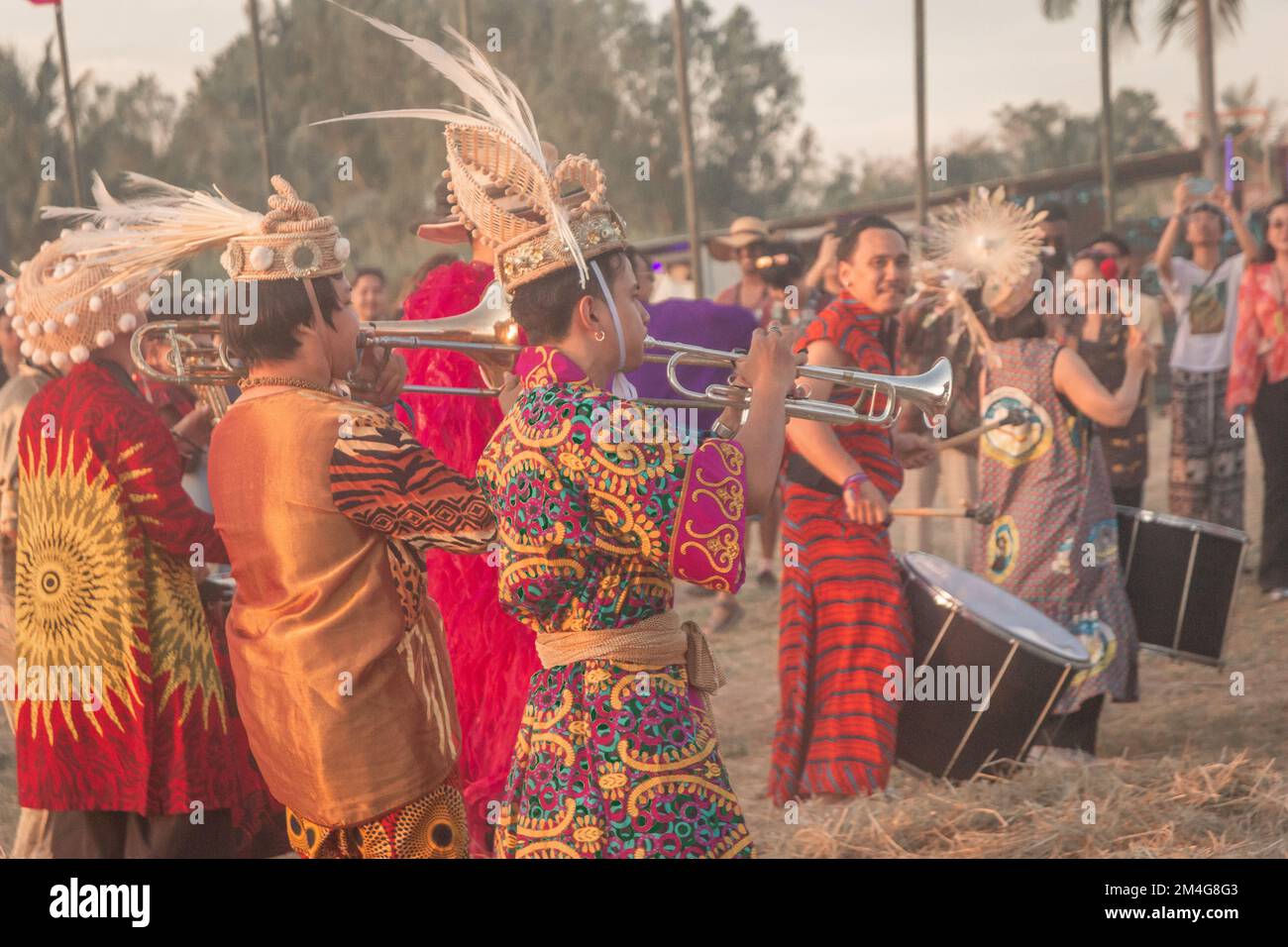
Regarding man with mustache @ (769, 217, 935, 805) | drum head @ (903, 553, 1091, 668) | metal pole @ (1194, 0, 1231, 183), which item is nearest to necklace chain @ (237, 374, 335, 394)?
man with mustache @ (769, 217, 935, 805)

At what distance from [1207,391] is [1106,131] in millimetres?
10128

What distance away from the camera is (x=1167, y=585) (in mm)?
5988

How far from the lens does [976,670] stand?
4.55m

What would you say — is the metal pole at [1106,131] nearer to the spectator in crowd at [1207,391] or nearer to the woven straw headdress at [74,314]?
the spectator in crowd at [1207,391]

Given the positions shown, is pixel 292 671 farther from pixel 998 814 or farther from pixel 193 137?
pixel 193 137

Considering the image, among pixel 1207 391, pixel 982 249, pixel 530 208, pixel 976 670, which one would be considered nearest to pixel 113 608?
pixel 530 208

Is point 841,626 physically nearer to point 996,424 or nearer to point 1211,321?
point 996,424

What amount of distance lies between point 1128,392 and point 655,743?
3.42 m

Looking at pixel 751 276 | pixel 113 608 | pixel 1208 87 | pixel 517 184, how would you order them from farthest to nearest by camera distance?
pixel 1208 87 → pixel 751 276 → pixel 113 608 → pixel 517 184

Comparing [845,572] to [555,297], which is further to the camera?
[845,572]

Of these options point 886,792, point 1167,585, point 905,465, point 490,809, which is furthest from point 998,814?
point 1167,585

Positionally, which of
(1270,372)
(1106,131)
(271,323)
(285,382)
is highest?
(1106,131)

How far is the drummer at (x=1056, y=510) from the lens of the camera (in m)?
5.27

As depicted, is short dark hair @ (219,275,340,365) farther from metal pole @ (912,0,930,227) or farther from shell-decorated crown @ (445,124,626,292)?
metal pole @ (912,0,930,227)
